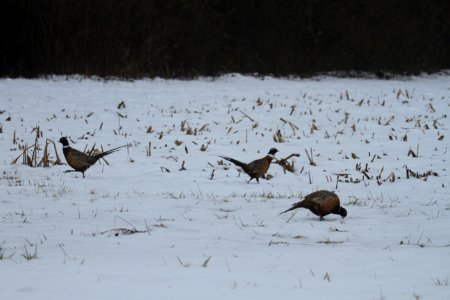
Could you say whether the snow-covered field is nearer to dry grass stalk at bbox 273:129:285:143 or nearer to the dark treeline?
dry grass stalk at bbox 273:129:285:143

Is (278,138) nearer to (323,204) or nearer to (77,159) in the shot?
(77,159)

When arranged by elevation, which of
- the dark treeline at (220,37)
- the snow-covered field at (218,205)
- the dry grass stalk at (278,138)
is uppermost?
the dark treeline at (220,37)

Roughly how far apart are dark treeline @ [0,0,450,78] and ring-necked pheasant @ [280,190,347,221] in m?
16.8

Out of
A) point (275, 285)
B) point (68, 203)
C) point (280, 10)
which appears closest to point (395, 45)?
point (280, 10)

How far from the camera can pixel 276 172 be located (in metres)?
9.80

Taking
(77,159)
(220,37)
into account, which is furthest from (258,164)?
(220,37)

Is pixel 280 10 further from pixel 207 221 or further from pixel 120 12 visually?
pixel 207 221

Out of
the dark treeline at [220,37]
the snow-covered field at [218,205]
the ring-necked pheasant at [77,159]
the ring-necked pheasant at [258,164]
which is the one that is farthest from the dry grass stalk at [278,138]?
the dark treeline at [220,37]

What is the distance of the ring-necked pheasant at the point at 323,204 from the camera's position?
5.91 metres

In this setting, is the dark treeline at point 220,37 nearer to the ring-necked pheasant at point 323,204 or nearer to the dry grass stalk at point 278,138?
the dry grass stalk at point 278,138

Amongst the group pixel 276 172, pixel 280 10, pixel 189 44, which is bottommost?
pixel 276 172

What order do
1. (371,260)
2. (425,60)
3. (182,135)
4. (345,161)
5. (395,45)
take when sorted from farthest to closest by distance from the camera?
(425,60) → (395,45) → (182,135) → (345,161) → (371,260)

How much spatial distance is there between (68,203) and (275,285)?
3.70 m

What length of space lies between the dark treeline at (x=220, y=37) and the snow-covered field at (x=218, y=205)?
416cm
